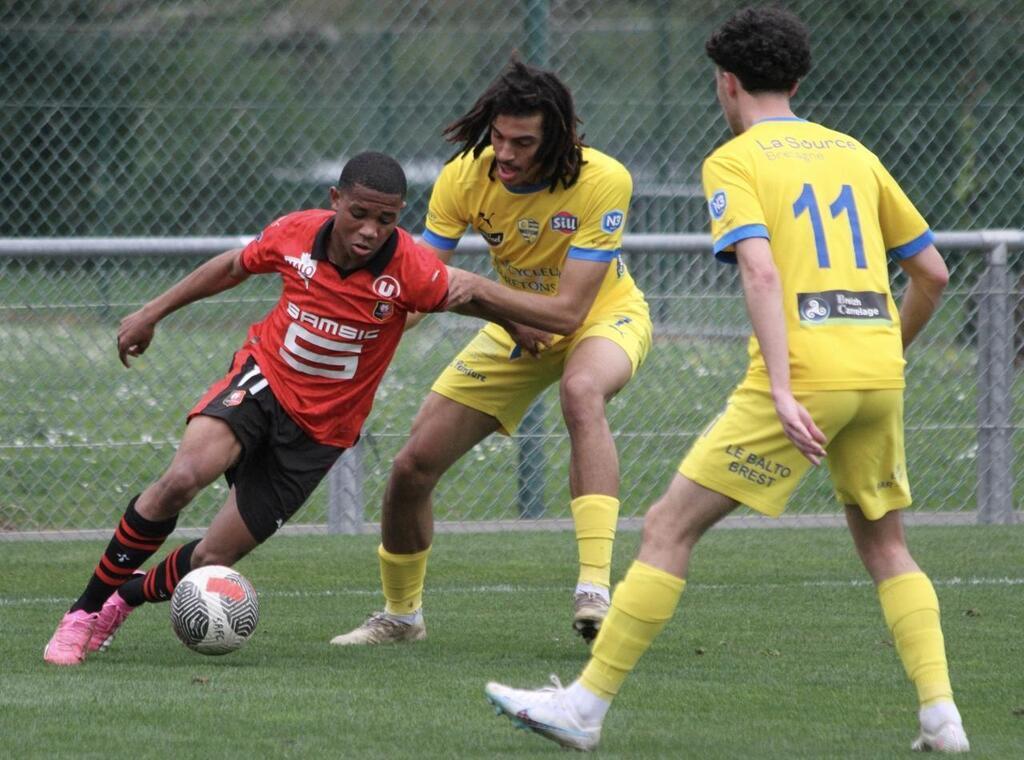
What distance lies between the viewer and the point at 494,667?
211 inches

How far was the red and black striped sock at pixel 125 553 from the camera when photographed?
539 centimetres

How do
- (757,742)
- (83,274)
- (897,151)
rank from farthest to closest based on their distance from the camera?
(897,151), (83,274), (757,742)

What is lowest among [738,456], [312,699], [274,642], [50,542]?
[50,542]

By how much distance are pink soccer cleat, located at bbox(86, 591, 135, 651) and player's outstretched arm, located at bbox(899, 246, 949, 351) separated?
2.53 metres

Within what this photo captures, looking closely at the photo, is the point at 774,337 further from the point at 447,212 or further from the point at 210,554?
the point at 447,212

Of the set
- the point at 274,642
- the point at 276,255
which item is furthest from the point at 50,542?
the point at 276,255

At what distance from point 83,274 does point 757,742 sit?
5040 mm

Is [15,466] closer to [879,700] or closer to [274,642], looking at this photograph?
[274,642]

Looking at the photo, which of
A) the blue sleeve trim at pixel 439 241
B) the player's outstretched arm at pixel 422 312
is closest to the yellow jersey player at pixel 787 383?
the player's outstretched arm at pixel 422 312

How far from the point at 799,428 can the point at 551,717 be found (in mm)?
875

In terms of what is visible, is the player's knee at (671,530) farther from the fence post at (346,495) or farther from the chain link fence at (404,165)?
the chain link fence at (404,165)

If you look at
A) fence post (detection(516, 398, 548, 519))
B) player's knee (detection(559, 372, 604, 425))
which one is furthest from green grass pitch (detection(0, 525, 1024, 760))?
fence post (detection(516, 398, 548, 519))

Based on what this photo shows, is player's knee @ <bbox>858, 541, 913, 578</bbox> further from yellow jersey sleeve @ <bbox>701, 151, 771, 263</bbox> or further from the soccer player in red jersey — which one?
the soccer player in red jersey

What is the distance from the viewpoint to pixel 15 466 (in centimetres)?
852
